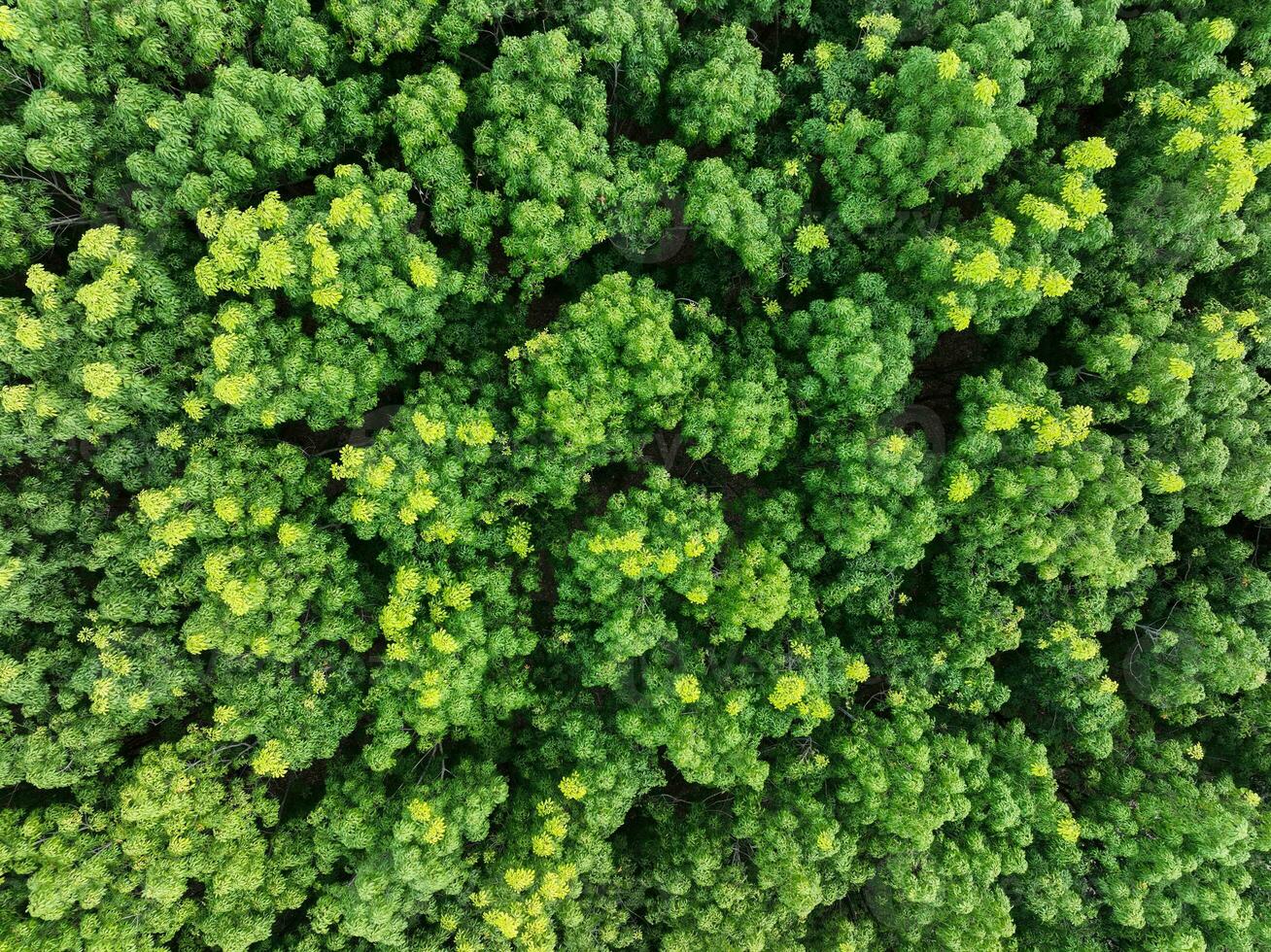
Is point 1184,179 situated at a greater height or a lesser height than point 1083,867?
greater

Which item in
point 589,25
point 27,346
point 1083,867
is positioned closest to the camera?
point 27,346

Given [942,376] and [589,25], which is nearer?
[589,25]

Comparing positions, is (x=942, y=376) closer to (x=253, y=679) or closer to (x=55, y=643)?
(x=253, y=679)

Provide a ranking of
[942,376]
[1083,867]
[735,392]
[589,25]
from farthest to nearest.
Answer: [942,376]
[1083,867]
[735,392]
[589,25]

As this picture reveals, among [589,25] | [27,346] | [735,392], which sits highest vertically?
[589,25]

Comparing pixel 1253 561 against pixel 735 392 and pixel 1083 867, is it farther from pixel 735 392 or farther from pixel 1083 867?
pixel 735 392

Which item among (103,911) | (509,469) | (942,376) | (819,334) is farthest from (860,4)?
(103,911)

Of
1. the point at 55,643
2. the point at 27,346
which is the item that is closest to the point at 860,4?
the point at 27,346
